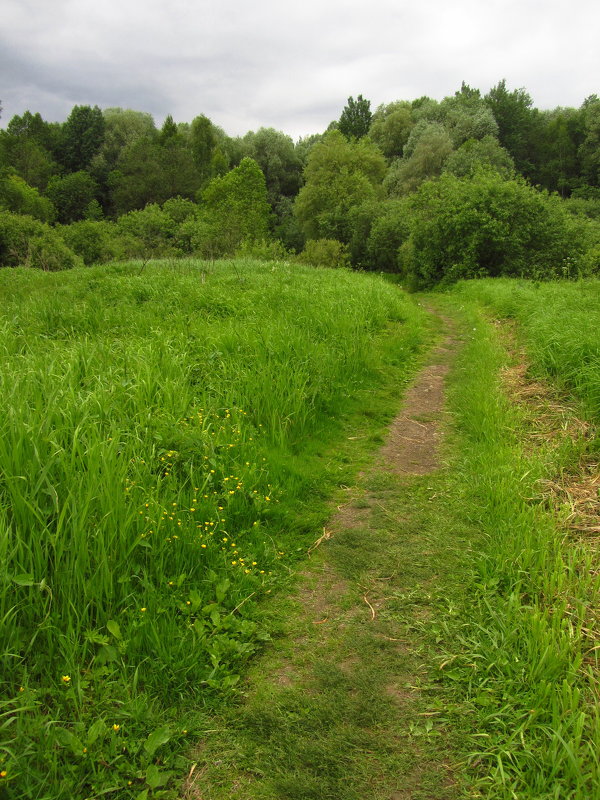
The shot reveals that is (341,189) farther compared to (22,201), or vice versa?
(22,201)

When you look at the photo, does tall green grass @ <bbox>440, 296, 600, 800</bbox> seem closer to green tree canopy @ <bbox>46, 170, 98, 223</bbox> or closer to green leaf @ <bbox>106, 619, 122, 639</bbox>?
green leaf @ <bbox>106, 619, 122, 639</bbox>

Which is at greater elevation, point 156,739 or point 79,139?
point 79,139

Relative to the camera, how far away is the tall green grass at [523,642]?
1.99 m

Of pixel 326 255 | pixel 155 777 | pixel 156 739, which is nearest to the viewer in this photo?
pixel 155 777

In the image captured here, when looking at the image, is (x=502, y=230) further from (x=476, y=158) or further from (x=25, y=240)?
(x=25, y=240)

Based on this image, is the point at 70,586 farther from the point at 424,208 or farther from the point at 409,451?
the point at 424,208

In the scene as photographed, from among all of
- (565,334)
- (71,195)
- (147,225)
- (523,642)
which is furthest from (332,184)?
(523,642)

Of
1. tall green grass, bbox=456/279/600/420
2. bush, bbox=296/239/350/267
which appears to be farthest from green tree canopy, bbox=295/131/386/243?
tall green grass, bbox=456/279/600/420

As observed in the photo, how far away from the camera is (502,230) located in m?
23.4

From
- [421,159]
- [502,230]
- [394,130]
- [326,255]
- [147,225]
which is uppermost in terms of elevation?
[394,130]

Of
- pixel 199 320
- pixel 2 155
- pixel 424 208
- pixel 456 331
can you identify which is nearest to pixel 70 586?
pixel 199 320

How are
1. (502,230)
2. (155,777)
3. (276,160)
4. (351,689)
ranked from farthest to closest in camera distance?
(276,160)
(502,230)
(351,689)
(155,777)

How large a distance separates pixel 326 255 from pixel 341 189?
990 centimetres

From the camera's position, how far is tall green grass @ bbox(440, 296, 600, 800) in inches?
78.5
